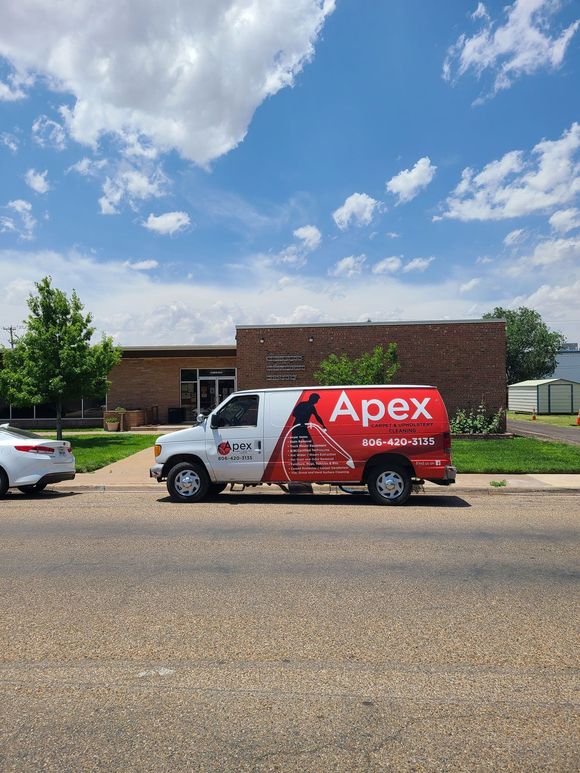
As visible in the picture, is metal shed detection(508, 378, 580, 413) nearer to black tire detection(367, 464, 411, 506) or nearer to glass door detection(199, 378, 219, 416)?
glass door detection(199, 378, 219, 416)

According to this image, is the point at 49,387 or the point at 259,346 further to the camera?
the point at 259,346

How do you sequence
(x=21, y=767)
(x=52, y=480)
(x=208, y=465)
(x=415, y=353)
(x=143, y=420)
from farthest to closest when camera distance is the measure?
(x=143, y=420) → (x=415, y=353) → (x=52, y=480) → (x=208, y=465) → (x=21, y=767)

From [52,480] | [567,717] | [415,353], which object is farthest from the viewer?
[415,353]

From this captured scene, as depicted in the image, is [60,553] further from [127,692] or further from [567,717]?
[567,717]

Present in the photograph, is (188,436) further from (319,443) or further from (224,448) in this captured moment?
(319,443)

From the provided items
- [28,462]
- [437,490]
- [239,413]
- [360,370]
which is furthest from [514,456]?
[28,462]

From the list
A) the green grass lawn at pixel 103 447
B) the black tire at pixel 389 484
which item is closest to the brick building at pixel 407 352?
the green grass lawn at pixel 103 447

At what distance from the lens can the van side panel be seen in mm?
9555

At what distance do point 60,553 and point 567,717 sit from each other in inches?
209

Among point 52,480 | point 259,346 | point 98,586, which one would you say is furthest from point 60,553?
point 259,346

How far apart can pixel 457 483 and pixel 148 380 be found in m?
18.1

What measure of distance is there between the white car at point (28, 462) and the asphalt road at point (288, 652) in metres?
3.76

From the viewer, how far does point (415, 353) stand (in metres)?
21.4

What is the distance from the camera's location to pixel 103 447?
17.8m
